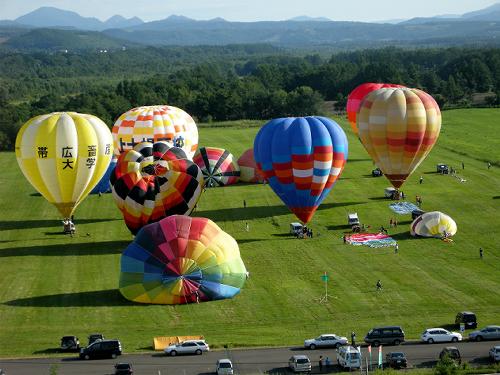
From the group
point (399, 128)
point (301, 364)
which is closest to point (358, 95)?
point (399, 128)

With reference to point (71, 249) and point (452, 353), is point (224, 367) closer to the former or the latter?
point (452, 353)

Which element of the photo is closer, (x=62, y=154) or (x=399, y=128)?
(x=62, y=154)

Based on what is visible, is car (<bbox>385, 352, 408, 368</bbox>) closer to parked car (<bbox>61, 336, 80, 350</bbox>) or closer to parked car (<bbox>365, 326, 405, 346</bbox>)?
parked car (<bbox>365, 326, 405, 346</bbox>)

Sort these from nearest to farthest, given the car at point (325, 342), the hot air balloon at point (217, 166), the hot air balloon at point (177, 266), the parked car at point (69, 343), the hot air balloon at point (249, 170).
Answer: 1. the car at point (325, 342)
2. the parked car at point (69, 343)
3. the hot air balloon at point (177, 266)
4. the hot air balloon at point (217, 166)
5. the hot air balloon at point (249, 170)

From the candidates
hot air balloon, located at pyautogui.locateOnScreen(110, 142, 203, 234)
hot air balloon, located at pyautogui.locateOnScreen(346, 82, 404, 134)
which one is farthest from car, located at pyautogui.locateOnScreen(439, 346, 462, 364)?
hot air balloon, located at pyautogui.locateOnScreen(346, 82, 404, 134)

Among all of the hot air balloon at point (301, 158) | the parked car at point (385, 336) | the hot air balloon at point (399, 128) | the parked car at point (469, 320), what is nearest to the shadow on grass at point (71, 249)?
the hot air balloon at point (301, 158)

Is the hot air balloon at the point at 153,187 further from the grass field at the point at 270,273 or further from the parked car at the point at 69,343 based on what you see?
the parked car at the point at 69,343

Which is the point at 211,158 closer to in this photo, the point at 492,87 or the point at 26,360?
the point at 26,360
